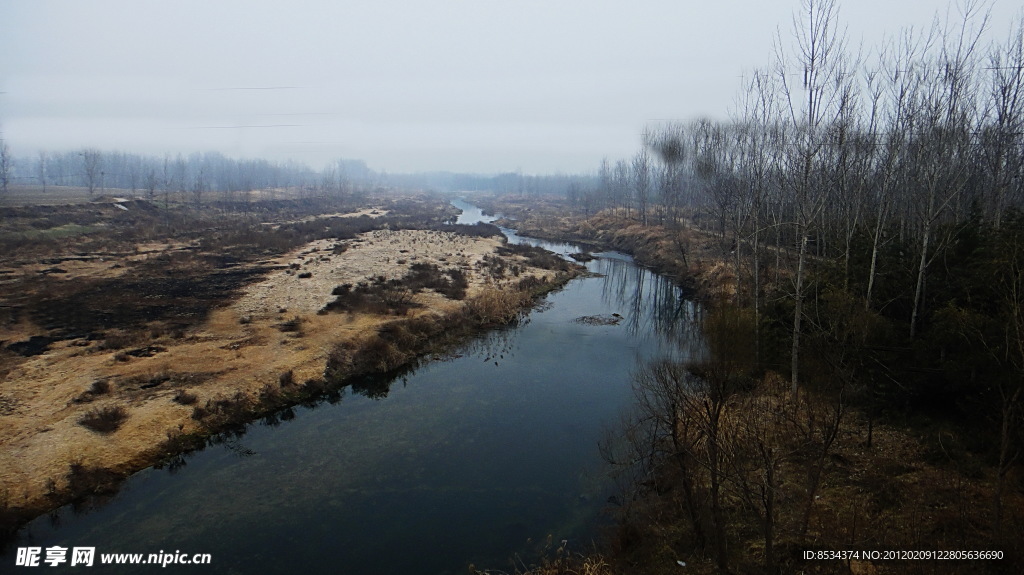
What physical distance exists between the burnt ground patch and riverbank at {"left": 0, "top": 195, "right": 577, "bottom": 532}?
337 millimetres

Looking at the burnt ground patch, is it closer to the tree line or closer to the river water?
the river water

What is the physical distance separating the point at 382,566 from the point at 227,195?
110 metres

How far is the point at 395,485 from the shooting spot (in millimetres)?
13727

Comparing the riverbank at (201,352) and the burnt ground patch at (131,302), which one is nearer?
the riverbank at (201,352)

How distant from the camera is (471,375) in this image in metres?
21.7

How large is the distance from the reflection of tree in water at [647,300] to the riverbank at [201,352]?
546cm

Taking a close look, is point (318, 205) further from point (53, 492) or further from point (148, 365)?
point (53, 492)

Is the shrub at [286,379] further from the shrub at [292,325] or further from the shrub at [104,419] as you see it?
the shrub at [292,325]

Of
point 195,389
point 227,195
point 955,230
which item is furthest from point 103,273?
point 227,195

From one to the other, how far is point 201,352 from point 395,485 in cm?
1293

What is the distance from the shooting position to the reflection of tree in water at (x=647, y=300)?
91.7ft

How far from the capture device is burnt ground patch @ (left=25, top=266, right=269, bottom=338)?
23.9m

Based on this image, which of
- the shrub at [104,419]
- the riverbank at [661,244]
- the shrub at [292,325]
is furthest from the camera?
the riverbank at [661,244]

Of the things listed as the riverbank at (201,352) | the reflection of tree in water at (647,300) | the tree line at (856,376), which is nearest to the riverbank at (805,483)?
the tree line at (856,376)
